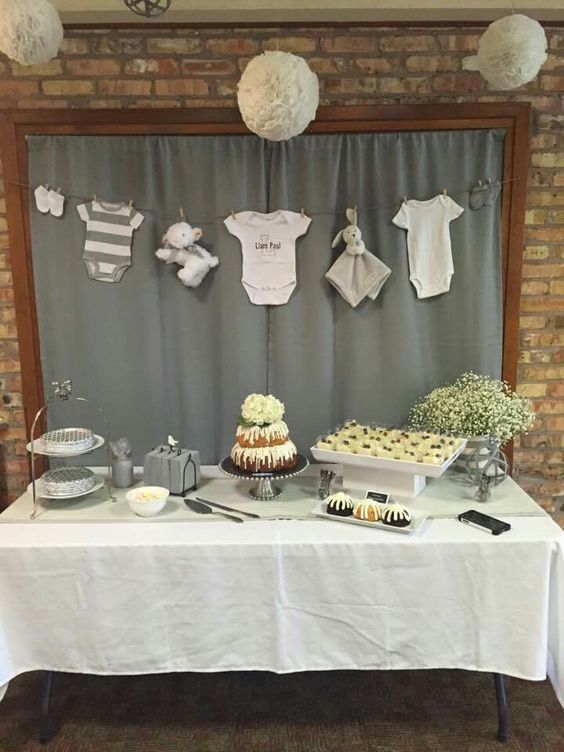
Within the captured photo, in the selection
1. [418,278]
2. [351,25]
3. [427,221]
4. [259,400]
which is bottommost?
[259,400]

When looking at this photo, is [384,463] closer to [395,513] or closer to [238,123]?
[395,513]

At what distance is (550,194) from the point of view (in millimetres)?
2334

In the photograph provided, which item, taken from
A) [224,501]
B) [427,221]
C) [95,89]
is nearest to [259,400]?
[224,501]

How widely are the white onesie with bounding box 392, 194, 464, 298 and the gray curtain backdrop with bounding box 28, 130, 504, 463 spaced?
0.04 metres

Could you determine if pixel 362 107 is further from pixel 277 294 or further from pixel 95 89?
pixel 95 89

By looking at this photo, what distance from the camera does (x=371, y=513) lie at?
180 centimetres

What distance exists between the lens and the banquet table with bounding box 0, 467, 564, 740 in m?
1.70

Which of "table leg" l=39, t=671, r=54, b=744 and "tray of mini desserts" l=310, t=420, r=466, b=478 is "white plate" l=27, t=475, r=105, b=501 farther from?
"tray of mini desserts" l=310, t=420, r=466, b=478

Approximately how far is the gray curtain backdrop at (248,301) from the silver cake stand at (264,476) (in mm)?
416

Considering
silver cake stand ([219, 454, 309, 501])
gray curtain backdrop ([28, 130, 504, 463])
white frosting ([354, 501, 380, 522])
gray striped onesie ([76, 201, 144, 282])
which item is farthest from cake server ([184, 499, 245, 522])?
gray striped onesie ([76, 201, 144, 282])

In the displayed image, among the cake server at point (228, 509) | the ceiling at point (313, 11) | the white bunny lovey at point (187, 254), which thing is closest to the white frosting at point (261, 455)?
the cake server at point (228, 509)

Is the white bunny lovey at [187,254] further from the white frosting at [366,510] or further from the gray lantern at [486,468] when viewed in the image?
the gray lantern at [486,468]

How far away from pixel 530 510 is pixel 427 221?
115cm

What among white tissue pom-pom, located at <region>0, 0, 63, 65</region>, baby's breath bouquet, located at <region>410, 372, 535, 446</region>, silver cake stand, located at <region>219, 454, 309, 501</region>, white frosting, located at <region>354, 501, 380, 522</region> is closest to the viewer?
white tissue pom-pom, located at <region>0, 0, 63, 65</region>
